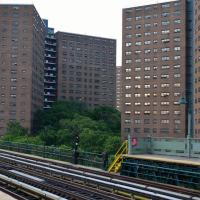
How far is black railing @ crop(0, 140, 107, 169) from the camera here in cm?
3250

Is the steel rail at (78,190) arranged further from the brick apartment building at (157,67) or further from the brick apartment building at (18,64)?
the brick apartment building at (18,64)

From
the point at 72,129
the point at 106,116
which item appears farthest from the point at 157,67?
the point at 72,129

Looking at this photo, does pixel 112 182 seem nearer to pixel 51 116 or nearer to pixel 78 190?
pixel 78 190

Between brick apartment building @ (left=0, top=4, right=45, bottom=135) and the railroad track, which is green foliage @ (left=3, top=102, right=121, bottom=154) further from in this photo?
the railroad track

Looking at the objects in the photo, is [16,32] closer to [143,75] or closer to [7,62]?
[7,62]

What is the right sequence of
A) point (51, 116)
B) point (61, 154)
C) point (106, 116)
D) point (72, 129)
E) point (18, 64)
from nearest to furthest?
point (61, 154) < point (72, 129) < point (51, 116) < point (18, 64) < point (106, 116)

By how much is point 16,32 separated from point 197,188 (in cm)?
13725

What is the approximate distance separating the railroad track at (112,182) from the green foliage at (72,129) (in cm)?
2555

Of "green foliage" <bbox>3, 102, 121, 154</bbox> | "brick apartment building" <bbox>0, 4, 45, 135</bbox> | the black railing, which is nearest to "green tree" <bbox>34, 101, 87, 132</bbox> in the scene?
"green foliage" <bbox>3, 102, 121, 154</bbox>

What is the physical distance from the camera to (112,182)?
24.7 metres

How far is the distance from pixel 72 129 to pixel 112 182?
322 ft

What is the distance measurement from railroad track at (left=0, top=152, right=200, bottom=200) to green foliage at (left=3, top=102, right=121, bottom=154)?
2555cm

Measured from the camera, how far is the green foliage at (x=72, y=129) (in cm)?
10100

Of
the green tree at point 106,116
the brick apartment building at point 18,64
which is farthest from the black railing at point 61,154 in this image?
the green tree at point 106,116
